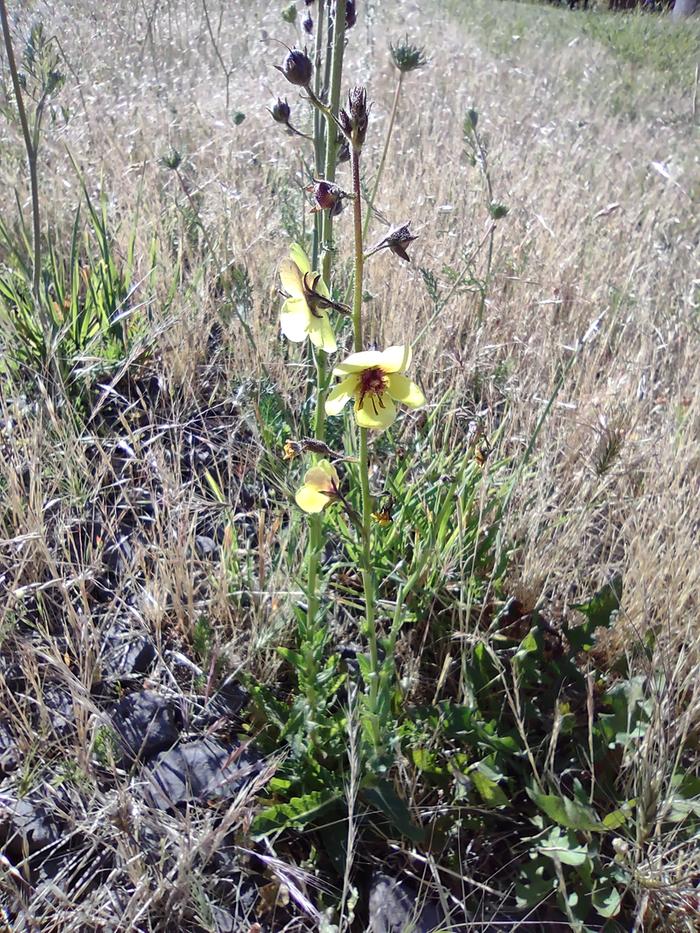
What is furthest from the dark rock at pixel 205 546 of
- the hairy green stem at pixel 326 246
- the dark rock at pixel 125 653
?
the hairy green stem at pixel 326 246

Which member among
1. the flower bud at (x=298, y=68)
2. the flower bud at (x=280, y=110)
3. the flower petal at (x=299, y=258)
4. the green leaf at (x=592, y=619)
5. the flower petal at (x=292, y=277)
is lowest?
the green leaf at (x=592, y=619)

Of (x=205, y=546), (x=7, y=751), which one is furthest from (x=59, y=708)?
(x=205, y=546)

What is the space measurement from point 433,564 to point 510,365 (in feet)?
2.45

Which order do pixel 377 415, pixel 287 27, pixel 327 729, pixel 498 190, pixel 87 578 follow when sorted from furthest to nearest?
pixel 287 27, pixel 498 190, pixel 87 578, pixel 327 729, pixel 377 415

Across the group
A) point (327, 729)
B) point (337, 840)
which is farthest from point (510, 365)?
point (337, 840)

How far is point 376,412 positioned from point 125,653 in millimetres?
867

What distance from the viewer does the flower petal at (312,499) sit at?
117 cm

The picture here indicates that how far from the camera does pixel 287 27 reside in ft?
18.5

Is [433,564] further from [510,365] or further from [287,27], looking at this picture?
[287,27]

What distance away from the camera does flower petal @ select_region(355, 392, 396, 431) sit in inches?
44.8

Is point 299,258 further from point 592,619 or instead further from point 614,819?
point 614,819

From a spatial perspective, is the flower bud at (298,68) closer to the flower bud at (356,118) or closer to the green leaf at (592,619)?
the flower bud at (356,118)

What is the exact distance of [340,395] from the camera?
1.15 meters

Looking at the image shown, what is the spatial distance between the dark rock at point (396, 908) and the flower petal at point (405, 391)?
2.71ft
